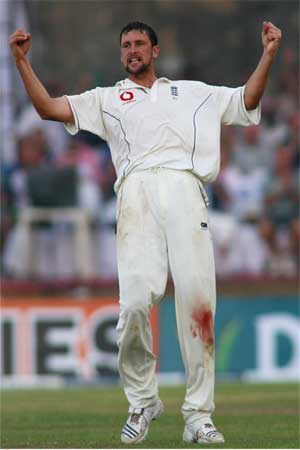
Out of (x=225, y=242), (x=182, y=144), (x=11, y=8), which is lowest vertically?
(x=225, y=242)

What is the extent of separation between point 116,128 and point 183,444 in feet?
6.48

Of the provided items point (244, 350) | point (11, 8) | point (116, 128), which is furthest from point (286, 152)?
point (116, 128)

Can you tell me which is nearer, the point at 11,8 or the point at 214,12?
the point at 11,8

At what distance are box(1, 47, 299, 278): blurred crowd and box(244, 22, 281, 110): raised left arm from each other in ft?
27.6

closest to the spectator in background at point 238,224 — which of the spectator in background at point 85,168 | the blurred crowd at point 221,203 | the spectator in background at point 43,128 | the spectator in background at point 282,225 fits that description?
the blurred crowd at point 221,203

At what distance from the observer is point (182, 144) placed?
8461 mm

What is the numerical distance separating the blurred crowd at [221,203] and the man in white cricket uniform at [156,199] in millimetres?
8493

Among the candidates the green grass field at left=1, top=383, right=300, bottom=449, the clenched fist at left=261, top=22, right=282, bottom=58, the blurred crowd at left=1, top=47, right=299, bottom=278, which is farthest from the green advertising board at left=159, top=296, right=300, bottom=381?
the clenched fist at left=261, top=22, right=282, bottom=58

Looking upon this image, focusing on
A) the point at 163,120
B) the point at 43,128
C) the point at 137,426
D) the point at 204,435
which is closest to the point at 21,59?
the point at 163,120

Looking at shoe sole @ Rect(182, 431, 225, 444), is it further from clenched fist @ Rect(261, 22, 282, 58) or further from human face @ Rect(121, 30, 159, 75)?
clenched fist @ Rect(261, 22, 282, 58)

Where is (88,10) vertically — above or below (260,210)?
above

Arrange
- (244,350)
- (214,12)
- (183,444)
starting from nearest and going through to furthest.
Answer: (183,444), (244,350), (214,12)

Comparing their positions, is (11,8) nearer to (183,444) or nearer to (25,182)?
(25,182)

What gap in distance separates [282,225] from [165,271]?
8.94 metres
